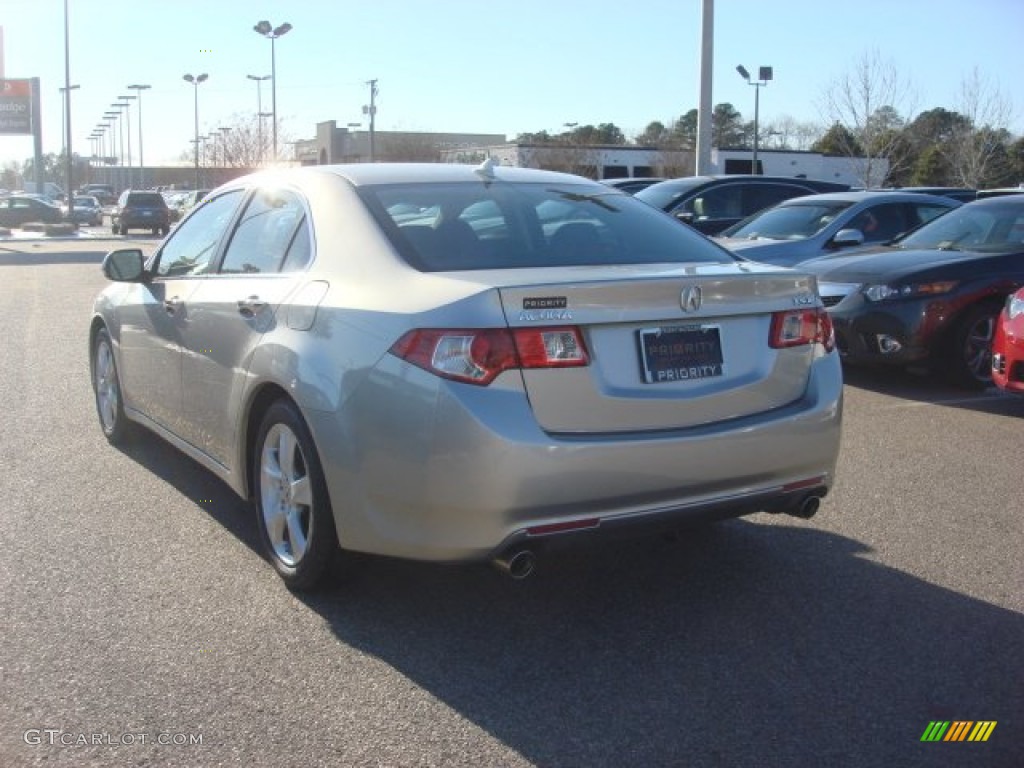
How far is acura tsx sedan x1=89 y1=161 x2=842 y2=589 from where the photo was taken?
11.4ft

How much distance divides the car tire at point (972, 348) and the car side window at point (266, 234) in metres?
5.37

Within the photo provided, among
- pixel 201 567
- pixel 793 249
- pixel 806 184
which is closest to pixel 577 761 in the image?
pixel 201 567

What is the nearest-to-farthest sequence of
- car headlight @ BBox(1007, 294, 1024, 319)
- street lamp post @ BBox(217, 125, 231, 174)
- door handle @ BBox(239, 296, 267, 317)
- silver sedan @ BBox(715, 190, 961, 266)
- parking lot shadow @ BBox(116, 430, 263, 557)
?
door handle @ BBox(239, 296, 267, 317)
parking lot shadow @ BBox(116, 430, 263, 557)
car headlight @ BBox(1007, 294, 1024, 319)
silver sedan @ BBox(715, 190, 961, 266)
street lamp post @ BBox(217, 125, 231, 174)

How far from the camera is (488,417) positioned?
3.43m

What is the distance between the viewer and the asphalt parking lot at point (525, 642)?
3141 mm

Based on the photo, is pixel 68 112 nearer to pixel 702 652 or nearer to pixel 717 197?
pixel 717 197

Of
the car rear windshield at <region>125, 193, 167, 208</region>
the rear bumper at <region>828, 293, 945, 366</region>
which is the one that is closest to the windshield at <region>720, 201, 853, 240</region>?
the rear bumper at <region>828, 293, 945, 366</region>

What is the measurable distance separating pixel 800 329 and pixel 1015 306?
11.5 feet

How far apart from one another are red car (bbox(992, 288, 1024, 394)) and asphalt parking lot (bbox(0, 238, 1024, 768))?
50.9 inches

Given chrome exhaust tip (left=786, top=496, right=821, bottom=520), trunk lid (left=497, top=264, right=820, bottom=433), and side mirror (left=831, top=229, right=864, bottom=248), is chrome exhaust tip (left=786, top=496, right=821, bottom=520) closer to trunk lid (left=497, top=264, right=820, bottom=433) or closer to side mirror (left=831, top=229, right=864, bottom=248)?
trunk lid (left=497, top=264, right=820, bottom=433)

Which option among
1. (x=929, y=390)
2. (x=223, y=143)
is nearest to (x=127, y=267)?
(x=929, y=390)

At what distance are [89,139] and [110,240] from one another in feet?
362

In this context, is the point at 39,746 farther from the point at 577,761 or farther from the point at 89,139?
the point at 89,139

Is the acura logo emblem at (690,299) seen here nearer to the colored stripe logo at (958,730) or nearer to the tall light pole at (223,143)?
the colored stripe logo at (958,730)
